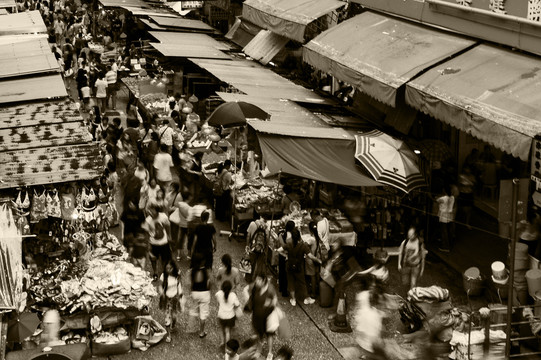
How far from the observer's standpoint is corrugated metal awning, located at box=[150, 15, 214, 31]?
31.1 metres

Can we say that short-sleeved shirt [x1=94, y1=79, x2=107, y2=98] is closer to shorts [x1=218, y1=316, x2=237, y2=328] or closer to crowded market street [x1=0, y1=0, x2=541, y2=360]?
crowded market street [x1=0, y1=0, x2=541, y2=360]

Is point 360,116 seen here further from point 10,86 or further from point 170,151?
point 10,86

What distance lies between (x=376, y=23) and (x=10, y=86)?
28.2ft

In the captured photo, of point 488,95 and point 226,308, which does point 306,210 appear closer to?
point 488,95

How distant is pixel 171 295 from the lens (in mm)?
13352

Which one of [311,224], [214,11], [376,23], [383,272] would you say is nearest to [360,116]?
[376,23]

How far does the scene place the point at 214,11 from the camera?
37531mm

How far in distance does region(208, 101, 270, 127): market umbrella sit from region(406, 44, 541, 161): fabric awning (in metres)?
3.41

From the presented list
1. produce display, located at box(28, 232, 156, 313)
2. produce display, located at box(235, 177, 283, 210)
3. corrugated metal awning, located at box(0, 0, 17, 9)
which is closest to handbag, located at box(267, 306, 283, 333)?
produce display, located at box(28, 232, 156, 313)

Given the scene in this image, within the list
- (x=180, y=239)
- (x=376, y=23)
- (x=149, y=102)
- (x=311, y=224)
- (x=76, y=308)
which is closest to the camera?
(x=76, y=308)

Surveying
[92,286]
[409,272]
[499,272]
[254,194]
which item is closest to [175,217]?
[254,194]

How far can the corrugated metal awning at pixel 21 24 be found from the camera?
2748 centimetres

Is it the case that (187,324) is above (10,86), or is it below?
below

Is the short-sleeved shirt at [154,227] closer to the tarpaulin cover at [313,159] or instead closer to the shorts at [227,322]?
the tarpaulin cover at [313,159]
